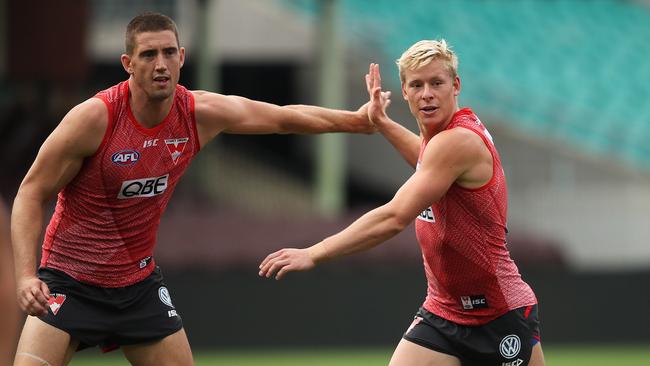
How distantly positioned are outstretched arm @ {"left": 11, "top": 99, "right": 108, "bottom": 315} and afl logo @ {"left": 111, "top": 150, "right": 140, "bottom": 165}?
13 centimetres

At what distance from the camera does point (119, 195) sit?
675cm

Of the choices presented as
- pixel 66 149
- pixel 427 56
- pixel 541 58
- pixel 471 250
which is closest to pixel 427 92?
pixel 427 56

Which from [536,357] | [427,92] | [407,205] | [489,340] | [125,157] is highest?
[427,92]

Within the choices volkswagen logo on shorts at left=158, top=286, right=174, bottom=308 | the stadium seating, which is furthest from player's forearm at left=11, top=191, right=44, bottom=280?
the stadium seating

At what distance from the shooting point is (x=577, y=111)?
20.5 metres

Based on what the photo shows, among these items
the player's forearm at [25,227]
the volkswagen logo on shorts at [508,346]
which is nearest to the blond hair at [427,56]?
the volkswagen logo on shorts at [508,346]

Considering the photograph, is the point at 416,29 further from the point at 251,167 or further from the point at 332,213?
the point at 332,213

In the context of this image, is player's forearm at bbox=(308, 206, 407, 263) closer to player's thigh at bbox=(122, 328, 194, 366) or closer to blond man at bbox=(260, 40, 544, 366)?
blond man at bbox=(260, 40, 544, 366)

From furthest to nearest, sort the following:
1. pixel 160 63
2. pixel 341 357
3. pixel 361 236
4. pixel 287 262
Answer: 1. pixel 341 357
2. pixel 160 63
3. pixel 361 236
4. pixel 287 262

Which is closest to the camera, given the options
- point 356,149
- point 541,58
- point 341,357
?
point 341,357

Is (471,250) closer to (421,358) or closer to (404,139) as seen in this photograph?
(421,358)

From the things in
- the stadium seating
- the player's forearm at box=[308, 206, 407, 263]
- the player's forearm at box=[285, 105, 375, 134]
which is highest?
the stadium seating

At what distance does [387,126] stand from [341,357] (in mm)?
7398

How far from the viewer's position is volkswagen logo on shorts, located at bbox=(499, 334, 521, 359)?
6.64m
